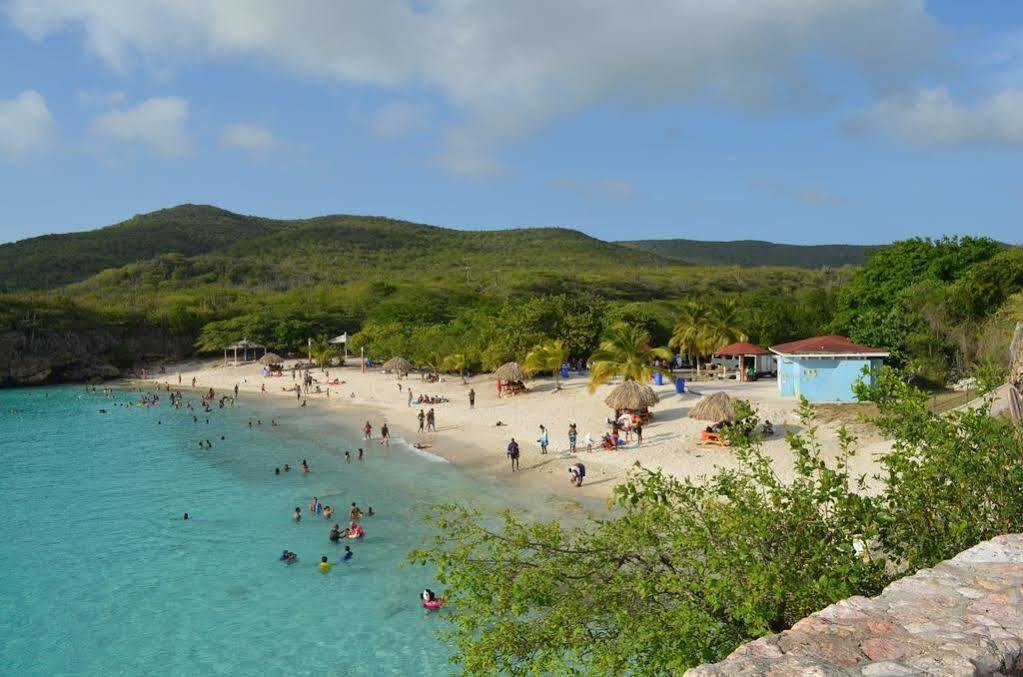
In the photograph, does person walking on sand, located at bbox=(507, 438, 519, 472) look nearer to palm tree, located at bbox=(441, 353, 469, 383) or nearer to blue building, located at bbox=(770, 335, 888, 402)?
blue building, located at bbox=(770, 335, 888, 402)

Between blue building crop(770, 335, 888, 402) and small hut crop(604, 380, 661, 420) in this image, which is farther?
blue building crop(770, 335, 888, 402)

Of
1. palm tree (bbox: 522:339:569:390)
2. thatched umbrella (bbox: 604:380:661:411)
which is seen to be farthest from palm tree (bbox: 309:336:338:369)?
thatched umbrella (bbox: 604:380:661:411)

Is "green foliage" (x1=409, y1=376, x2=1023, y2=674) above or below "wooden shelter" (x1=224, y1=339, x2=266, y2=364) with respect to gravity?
below

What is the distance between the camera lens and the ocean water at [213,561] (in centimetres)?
1312

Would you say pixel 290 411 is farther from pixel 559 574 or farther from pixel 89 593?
pixel 559 574

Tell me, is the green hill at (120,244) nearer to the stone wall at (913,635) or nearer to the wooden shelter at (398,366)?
the wooden shelter at (398,366)

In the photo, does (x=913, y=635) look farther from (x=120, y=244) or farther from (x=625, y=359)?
(x=120, y=244)

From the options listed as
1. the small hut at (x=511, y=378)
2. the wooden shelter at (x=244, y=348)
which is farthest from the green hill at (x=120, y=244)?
the small hut at (x=511, y=378)

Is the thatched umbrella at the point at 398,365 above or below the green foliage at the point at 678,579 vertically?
above

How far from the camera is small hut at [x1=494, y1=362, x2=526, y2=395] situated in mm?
38500

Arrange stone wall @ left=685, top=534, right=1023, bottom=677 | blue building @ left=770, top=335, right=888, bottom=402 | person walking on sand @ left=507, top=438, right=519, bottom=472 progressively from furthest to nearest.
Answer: blue building @ left=770, top=335, right=888, bottom=402 → person walking on sand @ left=507, top=438, right=519, bottom=472 → stone wall @ left=685, top=534, right=1023, bottom=677

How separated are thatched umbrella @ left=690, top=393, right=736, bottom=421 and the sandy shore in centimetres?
109

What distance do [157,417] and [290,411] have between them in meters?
8.21

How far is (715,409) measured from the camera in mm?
24188
